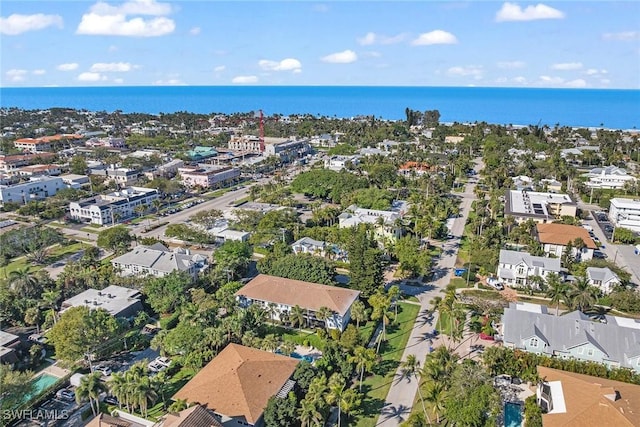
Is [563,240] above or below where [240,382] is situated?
above

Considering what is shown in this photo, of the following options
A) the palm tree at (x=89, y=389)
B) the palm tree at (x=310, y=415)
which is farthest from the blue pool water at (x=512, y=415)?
the palm tree at (x=89, y=389)

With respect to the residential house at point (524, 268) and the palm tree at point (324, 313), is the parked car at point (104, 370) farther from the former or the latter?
the residential house at point (524, 268)

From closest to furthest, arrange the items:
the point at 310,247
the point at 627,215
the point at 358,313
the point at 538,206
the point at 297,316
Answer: the point at 358,313
the point at 297,316
the point at 310,247
the point at 627,215
the point at 538,206

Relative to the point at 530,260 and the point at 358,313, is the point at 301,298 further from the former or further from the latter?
the point at 530,260

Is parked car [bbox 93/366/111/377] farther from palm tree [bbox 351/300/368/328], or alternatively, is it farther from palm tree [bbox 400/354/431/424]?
palm tree [bbox 400/354/431/424]

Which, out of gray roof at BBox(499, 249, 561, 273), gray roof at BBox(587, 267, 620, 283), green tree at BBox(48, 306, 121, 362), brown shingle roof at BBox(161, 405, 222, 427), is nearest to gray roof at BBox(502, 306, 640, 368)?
gray roof at BBox(587, 267, 620, 283)

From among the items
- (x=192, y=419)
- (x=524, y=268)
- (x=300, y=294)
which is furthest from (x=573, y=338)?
(x=192, y=419)
